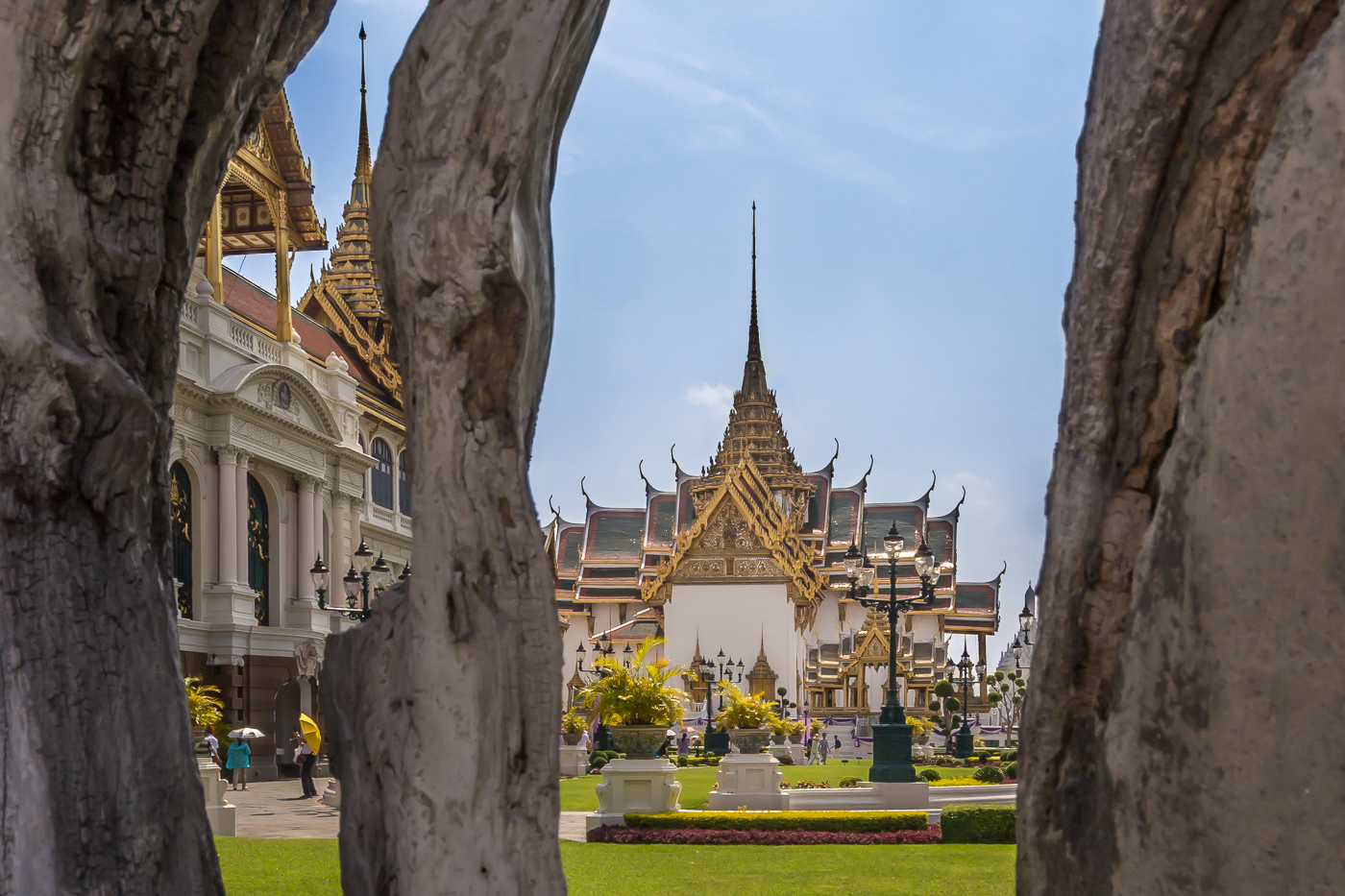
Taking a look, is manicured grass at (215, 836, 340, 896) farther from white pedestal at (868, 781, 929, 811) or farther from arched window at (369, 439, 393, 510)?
arched window at (369, 439, 393, 510)

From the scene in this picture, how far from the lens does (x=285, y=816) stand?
17875 mm

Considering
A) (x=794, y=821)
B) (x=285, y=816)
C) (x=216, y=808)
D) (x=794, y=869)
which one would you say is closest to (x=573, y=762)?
(x=285, y=816)

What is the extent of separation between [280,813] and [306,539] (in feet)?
50.8

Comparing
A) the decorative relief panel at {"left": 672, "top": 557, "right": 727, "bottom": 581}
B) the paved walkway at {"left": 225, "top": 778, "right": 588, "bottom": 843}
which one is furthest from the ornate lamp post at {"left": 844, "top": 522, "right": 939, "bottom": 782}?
the decorative relief panel at {"left": 672, "top": 557, "right": 727, "bottom": 581}

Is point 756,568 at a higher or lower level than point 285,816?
higher

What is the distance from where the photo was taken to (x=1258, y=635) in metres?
2.20

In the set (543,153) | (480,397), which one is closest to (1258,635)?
(480,397)

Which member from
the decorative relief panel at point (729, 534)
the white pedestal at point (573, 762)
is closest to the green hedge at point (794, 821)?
the white pedestal at point (573, 762)

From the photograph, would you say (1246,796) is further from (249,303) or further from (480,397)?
(249,303)

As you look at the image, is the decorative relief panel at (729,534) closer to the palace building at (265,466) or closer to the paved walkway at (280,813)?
the palace building at (265,466)

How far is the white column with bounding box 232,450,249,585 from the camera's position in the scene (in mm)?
29781

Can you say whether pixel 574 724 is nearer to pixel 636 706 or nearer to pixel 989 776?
pixel 989 776

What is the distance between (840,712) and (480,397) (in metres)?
49.4

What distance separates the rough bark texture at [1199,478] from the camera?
215 centimetres
